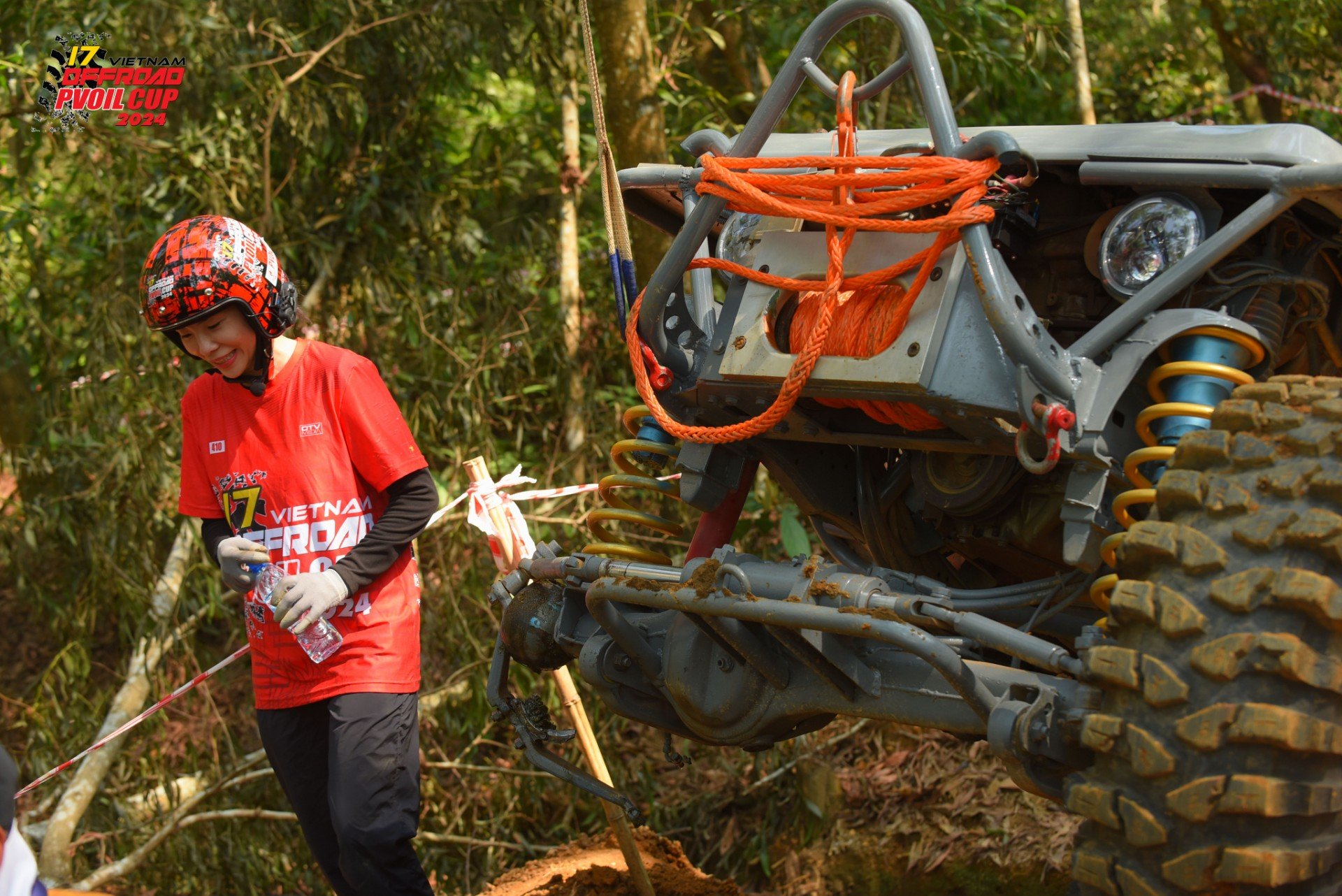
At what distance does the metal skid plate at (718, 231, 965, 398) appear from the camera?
2908 millimetres

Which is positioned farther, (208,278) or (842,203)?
(208,278)

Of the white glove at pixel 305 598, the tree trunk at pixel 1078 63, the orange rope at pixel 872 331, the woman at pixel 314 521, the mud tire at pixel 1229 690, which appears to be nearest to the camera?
the mud tire at pixel 1229 690

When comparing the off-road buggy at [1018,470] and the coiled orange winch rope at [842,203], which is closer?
the off-road buggy at [1018,470]

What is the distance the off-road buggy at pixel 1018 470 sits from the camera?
90.4 inches

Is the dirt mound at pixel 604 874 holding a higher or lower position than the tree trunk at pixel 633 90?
lower

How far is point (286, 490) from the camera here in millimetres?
3729

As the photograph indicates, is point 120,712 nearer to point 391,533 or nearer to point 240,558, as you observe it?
point 240,558

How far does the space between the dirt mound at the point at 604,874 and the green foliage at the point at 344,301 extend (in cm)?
78

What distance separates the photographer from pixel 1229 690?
7.47 feet

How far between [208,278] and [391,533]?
846 millimetres

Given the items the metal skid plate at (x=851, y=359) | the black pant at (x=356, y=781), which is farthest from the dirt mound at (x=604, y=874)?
the metal skid plate at (x=851, y=359)

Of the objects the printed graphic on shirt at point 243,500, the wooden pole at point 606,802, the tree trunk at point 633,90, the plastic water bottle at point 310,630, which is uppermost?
the tree trunk at point 633,90

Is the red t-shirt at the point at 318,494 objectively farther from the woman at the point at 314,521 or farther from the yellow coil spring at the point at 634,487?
the yellow coil spring at the point at 634,487

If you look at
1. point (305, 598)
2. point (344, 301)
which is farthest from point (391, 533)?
point (344, 301)
